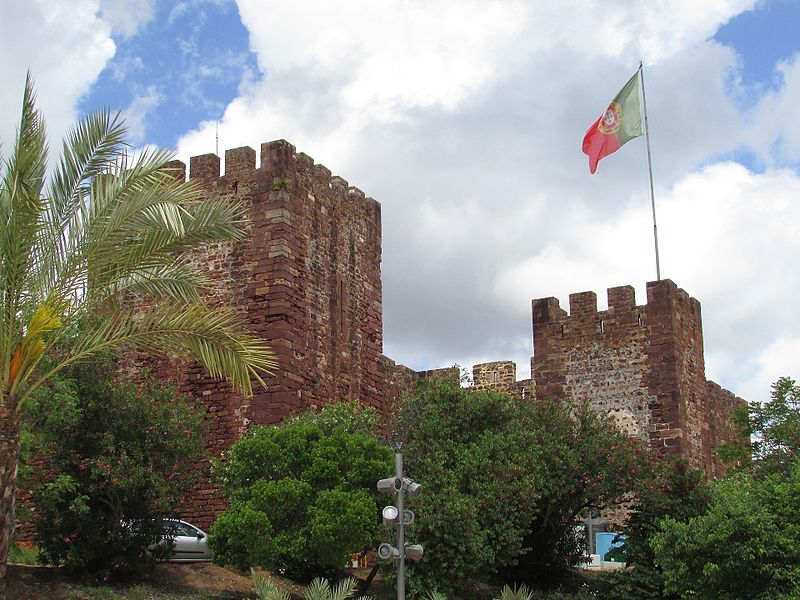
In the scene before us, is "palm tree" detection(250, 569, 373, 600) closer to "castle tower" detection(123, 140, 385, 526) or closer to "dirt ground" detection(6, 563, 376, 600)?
"dirt ground" detection(6, 563, 376, 600)

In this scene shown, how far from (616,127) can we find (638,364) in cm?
568

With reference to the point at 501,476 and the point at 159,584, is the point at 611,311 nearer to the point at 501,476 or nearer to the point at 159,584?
the point at 501,476

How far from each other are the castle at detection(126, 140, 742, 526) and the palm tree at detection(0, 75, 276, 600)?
6490mm

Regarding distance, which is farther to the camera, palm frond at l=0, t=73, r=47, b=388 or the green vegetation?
the green vegetation

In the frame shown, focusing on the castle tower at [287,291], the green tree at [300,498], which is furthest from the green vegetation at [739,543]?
the castle tower at [287,291]

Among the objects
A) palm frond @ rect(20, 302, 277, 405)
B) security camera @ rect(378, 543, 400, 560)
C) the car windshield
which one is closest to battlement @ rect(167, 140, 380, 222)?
the car windshield

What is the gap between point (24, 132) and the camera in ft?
49.0

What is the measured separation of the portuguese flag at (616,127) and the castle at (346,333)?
133 inches

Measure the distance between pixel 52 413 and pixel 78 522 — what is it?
203 cm

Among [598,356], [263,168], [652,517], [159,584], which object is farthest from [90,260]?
[598,356]

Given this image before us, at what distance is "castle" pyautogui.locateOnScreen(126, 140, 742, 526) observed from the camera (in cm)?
2303

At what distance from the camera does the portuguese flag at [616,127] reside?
2864cm

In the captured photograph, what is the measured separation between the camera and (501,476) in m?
20.9

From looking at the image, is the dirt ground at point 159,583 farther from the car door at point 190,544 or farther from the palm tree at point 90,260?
the palm tree at point 90,260
